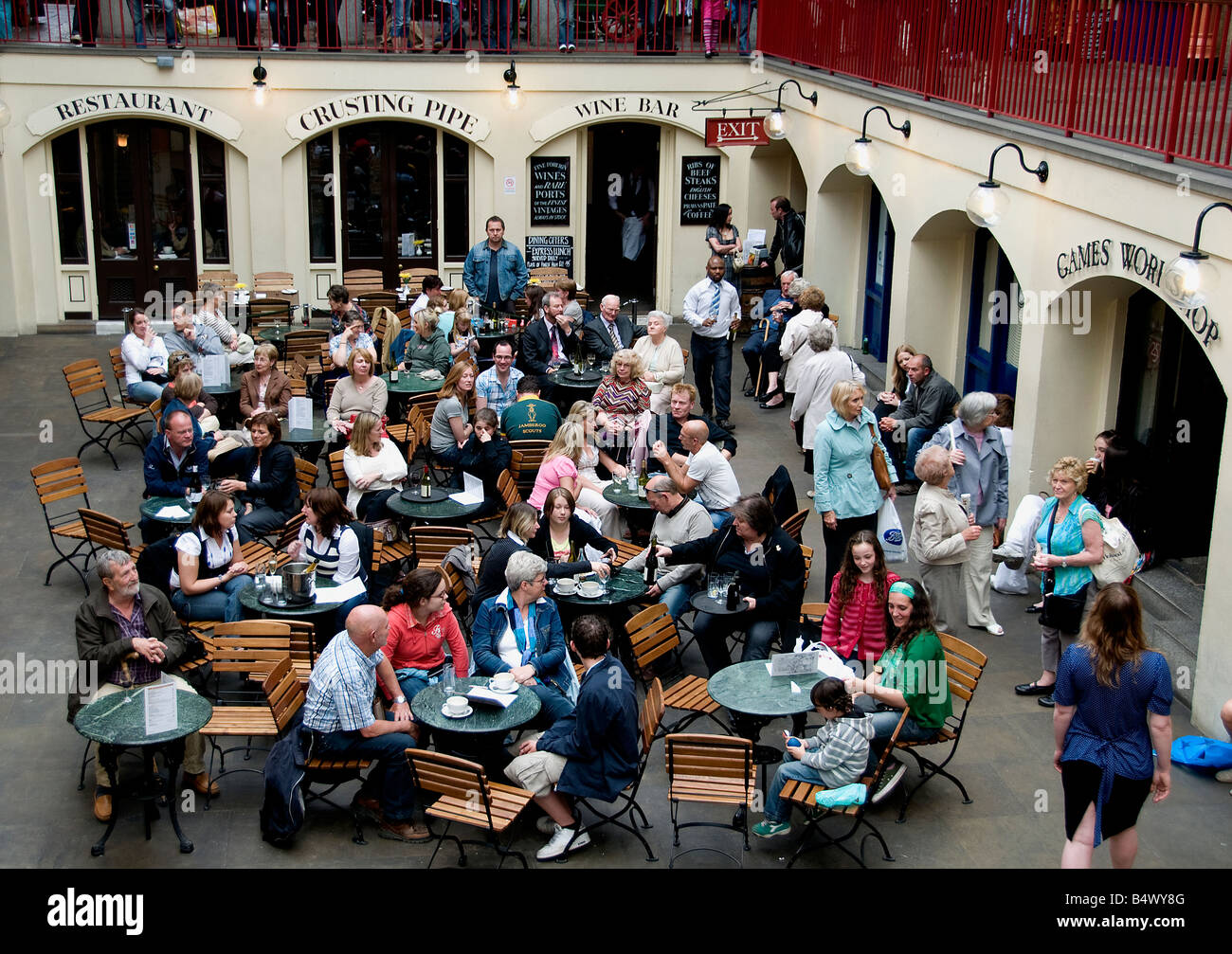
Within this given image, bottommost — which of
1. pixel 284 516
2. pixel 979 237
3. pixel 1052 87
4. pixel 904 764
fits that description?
pixel 904 764

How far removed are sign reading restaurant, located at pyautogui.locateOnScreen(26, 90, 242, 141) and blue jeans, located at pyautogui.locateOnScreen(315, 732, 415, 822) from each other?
1351cm

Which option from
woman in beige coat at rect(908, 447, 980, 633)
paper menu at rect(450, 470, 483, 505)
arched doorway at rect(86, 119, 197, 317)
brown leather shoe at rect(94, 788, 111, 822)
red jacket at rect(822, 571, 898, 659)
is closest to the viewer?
brown leather shoe at rect(94, 788, 111, 822)

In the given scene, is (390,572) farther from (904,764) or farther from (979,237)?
(979,237)

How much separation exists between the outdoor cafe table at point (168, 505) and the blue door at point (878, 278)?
924 centimetres

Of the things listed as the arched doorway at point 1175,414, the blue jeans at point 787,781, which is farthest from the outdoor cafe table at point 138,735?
the arched doorway at point 1175,414

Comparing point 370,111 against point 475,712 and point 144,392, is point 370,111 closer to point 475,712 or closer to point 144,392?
point 144,392

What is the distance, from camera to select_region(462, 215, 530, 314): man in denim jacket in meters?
16.5

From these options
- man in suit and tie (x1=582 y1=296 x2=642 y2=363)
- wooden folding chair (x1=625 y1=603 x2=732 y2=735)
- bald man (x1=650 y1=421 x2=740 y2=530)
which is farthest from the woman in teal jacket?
man in suit and tie (x1=582 y1=296 x2=642 y2=363)

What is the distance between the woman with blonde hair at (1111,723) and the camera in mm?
6660

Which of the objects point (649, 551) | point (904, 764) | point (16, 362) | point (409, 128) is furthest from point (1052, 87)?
point (16, 362)

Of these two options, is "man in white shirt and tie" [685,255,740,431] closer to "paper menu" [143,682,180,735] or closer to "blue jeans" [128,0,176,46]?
"paper menu" [143,682,180,735]

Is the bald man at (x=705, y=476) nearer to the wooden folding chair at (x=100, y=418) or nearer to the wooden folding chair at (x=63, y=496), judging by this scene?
the wooden folding chair at (x=63, y=496)

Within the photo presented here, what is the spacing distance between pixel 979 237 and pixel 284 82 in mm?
10072

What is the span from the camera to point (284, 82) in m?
19.1
